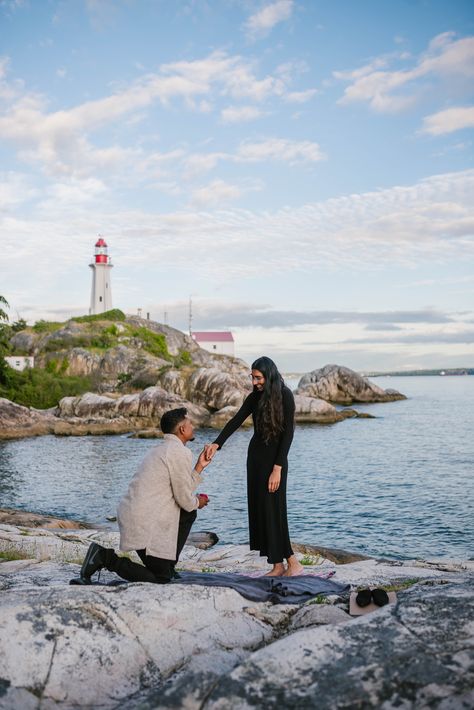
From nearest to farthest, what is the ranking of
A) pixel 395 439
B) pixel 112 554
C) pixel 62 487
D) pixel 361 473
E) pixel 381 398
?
pixel 112 554, pixel 62 487, pixel 361 473, pixel 395 439, pixel 381 398

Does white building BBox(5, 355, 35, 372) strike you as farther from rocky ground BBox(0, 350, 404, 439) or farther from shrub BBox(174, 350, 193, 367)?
shrub BBox(174, 350, 193, 367)

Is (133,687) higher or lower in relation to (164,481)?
lower

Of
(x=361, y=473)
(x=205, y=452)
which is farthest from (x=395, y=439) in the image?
(x=205, y=452)

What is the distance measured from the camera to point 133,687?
4246 mm

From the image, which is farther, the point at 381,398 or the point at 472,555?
the point at 381,398

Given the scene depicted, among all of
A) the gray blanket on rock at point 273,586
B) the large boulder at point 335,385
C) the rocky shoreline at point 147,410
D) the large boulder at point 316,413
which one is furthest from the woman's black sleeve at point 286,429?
the large boulder at point 335,385

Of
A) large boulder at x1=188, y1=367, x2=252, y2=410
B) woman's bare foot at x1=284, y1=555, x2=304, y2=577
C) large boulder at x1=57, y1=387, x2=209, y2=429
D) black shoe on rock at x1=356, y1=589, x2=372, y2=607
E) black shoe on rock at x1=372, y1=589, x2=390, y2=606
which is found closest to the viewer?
black shoe on rock at x1=372, y1=589, x2=390, y2=606

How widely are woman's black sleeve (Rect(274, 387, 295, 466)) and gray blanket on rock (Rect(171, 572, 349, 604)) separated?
1336 millimetres

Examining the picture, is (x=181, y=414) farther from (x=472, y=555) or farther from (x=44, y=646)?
(x=472, y=555)

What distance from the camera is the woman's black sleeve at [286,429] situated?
24.0 feet

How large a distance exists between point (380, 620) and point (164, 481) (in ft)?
9.39

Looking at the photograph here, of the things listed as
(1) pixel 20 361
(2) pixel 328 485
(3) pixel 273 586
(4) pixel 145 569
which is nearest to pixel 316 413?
(2) pixel 328 485

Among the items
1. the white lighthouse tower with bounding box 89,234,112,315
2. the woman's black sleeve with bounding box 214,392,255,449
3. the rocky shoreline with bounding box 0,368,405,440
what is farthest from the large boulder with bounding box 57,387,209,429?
the woman's black sleeve with bounding box 214,392,255,449

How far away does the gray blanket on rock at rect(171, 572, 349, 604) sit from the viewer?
5.79 m
